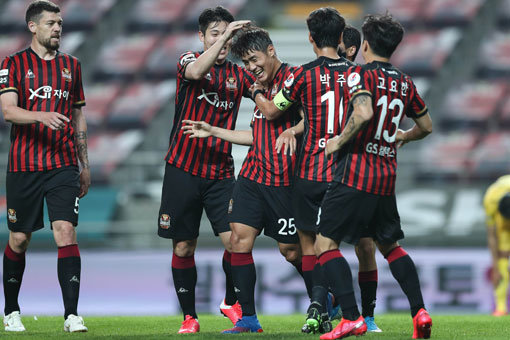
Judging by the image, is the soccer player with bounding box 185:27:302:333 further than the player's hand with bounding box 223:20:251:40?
Yes

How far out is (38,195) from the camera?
19.3 feet

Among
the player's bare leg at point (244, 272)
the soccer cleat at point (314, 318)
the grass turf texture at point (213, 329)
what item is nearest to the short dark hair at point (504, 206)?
the grass turf texture at point (213, 329)

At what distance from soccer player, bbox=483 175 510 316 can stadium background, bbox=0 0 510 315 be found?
37.1 inches

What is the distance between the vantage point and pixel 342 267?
4855mm

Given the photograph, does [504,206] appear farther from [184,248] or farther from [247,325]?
[247,325]

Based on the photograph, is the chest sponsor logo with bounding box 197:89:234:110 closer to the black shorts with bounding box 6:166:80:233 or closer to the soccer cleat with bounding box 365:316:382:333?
the black shorts with bounding box 6:166:80:233

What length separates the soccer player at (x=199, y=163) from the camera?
5883 mm

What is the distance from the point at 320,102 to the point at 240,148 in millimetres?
11727

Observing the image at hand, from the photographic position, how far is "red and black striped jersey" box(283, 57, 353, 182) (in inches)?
206

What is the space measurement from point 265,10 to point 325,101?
1479cm

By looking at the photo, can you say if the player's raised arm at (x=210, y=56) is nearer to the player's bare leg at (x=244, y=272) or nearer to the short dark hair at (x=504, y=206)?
the player's bare leg at (x=244, y=272)

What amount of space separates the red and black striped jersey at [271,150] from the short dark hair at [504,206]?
14.3 ft

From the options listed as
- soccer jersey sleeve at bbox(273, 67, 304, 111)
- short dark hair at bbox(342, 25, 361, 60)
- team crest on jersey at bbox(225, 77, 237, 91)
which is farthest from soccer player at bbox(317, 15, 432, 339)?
short dark hair at bbox(342, 25, 361, 60)

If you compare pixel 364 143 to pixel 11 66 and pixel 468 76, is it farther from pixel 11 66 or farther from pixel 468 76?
pixel 468 76
